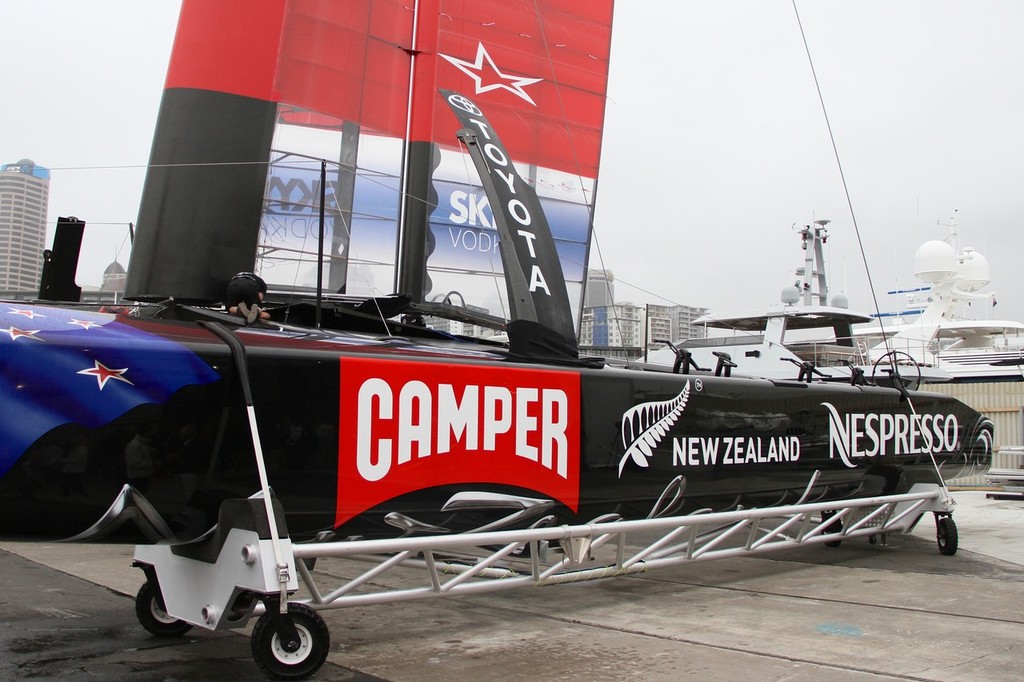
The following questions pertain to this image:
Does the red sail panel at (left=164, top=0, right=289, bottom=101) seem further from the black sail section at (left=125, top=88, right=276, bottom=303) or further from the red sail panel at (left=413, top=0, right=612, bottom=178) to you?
the red sail panel at (left=413, top=0, right=612, bottom=178)

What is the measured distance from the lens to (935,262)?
28.9 meters

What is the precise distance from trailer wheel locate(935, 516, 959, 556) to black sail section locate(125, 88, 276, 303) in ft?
19.0

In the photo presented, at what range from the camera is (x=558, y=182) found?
26.0 feet

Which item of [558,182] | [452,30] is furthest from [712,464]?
[452,30]

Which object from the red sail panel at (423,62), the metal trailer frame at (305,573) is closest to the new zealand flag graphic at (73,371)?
the metal trailer frame at (305,573)

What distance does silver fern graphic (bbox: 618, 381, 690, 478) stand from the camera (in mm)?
4887

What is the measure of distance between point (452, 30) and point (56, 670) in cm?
524

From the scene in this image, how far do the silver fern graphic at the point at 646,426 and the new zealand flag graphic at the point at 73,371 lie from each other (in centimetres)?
223

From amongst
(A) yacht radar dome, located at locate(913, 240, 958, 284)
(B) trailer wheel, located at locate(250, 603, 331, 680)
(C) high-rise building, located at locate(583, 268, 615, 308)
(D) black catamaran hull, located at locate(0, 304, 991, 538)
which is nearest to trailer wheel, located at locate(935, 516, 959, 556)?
(D) black catamaran hull, located at locate(0, 304, 991, 538)

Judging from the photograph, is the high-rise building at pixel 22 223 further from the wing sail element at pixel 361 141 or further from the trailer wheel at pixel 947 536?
the trailer wheel at pixel 947 536

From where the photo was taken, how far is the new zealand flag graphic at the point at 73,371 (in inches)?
125

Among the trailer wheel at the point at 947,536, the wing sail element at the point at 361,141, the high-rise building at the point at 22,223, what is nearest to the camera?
the high-rise building at the point at 22,223

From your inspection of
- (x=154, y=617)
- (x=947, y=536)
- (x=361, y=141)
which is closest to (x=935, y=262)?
(x=947, y=536)

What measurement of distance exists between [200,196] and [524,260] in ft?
6.75
